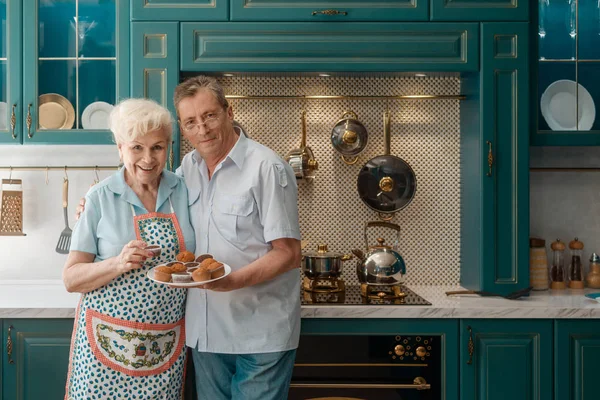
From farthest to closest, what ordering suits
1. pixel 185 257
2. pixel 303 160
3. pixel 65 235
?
pixel 65 235
pixel 303 160
pixel 185 257

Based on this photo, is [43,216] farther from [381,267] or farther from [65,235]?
[381,267]


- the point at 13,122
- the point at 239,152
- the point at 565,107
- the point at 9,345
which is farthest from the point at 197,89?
the point at 565,107

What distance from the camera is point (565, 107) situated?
2760 millimetres

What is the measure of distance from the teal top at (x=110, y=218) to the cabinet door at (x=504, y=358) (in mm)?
1110

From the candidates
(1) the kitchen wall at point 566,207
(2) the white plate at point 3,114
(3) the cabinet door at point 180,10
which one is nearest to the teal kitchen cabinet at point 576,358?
(1) the kitchen wall at point 566,207

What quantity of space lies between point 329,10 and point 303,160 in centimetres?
66

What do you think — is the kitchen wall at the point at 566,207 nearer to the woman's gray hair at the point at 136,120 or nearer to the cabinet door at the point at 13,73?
the woman's gray hair at the point at 136,120

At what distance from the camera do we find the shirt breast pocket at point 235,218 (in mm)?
1975

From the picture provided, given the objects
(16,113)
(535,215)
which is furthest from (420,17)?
(16,113)

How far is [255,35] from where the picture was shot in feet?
8.42

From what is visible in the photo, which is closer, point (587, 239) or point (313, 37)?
point (313, 37)

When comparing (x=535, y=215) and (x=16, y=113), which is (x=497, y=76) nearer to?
(x=535, y=215)

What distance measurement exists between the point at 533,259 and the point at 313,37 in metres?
1.34

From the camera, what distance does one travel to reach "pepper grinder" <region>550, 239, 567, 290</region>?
2904mm
